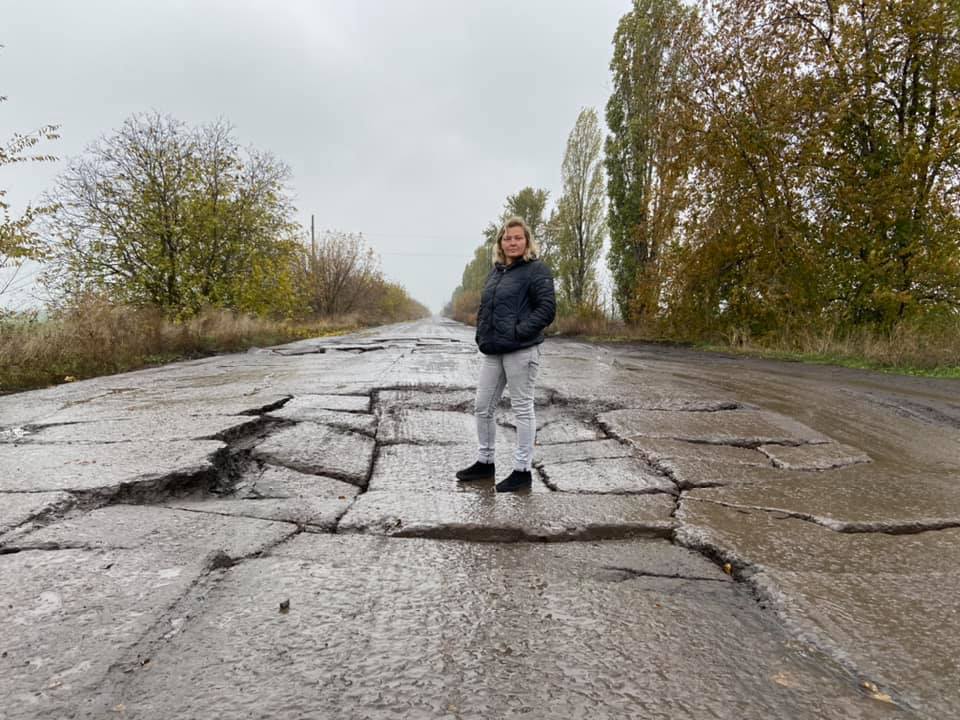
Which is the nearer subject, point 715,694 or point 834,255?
point 715,694

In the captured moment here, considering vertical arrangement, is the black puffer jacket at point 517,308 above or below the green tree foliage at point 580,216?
below

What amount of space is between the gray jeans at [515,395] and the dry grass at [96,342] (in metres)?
6.72

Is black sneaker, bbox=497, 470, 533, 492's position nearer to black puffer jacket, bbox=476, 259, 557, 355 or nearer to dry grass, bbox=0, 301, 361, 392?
black puffer jacket, bbox=476, 259, 557, 355

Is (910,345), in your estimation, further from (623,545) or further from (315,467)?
(315,467)

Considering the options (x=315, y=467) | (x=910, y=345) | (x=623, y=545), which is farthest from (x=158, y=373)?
(x=910, y=345)

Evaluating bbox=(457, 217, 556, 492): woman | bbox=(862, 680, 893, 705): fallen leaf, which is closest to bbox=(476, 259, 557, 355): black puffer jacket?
bbox=(457, 217, 556, 492): woman

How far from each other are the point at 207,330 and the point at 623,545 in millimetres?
12767

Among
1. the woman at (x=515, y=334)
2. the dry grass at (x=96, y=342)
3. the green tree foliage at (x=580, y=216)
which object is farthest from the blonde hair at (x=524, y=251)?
the green tree foliage at (x=580, y=216)

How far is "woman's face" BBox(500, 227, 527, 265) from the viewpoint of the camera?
340 cm

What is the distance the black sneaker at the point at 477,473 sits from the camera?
3.39m

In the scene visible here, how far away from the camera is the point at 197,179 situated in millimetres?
14500

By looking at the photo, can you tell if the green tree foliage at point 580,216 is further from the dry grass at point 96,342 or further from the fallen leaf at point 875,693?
the fallen leaf at point 875,693

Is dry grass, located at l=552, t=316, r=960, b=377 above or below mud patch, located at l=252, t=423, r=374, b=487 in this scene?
above

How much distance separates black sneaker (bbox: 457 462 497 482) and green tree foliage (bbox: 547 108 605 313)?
23.3 metres
